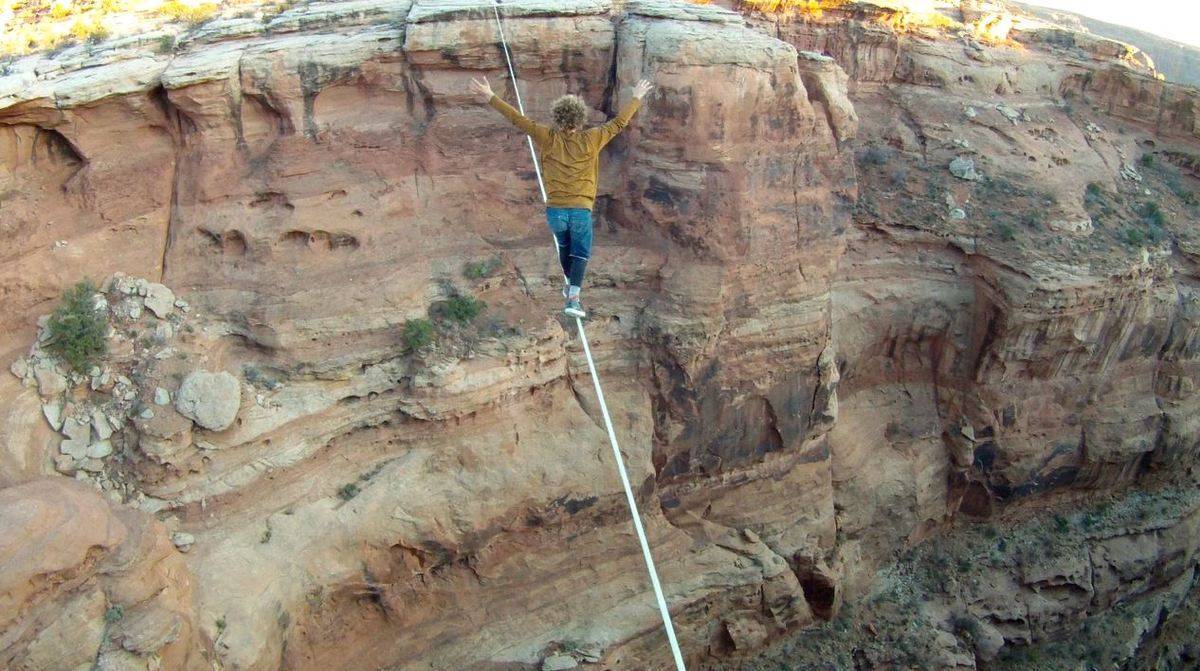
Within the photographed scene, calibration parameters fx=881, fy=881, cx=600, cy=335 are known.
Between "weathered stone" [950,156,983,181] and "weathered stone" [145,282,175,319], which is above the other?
"weathered stone" [145,282,175,319]

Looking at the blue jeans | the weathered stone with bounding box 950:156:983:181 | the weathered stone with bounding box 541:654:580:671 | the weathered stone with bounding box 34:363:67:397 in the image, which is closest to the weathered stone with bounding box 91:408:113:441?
the weathered stone with bounding box 34:363:67:397

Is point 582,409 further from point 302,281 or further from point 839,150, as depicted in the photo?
point 839,150

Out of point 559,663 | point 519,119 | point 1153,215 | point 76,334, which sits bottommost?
point 559,663

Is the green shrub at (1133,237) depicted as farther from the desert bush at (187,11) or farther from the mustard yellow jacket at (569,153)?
the desert bush at (187,11)

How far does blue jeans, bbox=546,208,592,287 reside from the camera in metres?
9.53

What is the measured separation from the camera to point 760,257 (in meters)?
12.0

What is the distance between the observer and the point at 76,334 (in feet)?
30.3

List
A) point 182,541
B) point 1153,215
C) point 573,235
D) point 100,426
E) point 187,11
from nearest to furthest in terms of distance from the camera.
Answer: point 182,541, point 100,426, point 573,235, point 187,11, point 1153,215

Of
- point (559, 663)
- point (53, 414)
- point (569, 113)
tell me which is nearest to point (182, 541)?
point (53, 414)

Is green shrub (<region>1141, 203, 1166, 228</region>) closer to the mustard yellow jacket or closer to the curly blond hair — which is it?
the mustard yellow jacket

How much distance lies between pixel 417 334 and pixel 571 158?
2.83 m

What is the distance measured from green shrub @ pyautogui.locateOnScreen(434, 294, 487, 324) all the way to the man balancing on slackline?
1.61 m

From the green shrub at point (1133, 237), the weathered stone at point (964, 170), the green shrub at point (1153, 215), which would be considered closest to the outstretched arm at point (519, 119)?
the weathered stone at point (964, 170)

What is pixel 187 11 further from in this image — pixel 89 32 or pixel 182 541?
pixel 182 541
